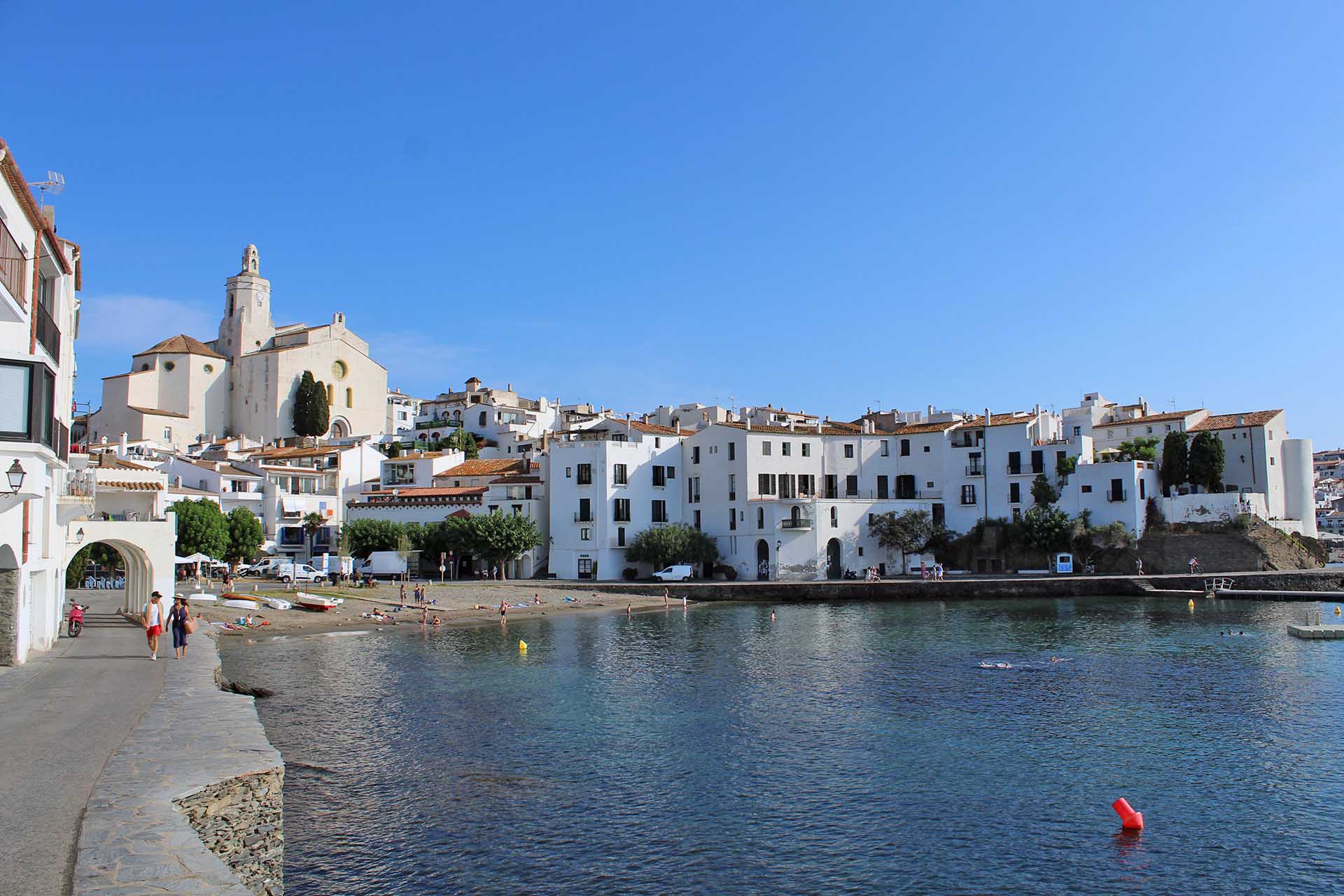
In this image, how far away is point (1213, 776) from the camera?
64.7ft

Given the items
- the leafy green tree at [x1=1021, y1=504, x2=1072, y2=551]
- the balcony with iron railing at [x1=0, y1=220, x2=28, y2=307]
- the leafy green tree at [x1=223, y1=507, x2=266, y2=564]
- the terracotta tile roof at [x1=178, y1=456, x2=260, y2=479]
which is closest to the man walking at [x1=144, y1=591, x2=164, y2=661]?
the balcony with iron railing at [x1=0, y1=220, x2=28, y2=307]

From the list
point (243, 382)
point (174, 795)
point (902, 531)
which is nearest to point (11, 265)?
point (174, 795)

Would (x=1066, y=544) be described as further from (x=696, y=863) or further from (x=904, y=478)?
(x=696, y=863)

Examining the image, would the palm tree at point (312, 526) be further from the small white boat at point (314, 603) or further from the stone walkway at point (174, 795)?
the stone walkway at point (174, 795)

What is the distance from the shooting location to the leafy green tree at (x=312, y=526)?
236ft

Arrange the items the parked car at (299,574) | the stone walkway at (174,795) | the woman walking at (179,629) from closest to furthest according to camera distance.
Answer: the stone walkway at (174,795)
the woman walking at (179,629)
the parked car at (299,574)

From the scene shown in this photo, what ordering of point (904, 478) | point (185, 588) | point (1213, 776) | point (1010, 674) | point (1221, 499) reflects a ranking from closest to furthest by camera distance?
1. point (1213, 776)
2. point (1010, 674)
3. point (185, 588)
4. point (1221, 499)
5. point (904, 478)

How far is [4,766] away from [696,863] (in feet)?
30.7

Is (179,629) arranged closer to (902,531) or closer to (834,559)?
(834,559)

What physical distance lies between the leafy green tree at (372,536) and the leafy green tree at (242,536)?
5418 mm

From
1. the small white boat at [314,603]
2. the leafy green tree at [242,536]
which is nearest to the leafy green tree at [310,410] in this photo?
the leafy green tree at [242,536]

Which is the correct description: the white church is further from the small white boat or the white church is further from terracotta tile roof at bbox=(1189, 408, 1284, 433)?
terracotta tile roof at bbox=(1189, 408, 1284, 433)

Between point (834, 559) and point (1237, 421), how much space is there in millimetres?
29659

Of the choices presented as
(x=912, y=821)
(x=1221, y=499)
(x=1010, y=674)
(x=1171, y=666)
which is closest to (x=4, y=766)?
(x=912, y=821)
